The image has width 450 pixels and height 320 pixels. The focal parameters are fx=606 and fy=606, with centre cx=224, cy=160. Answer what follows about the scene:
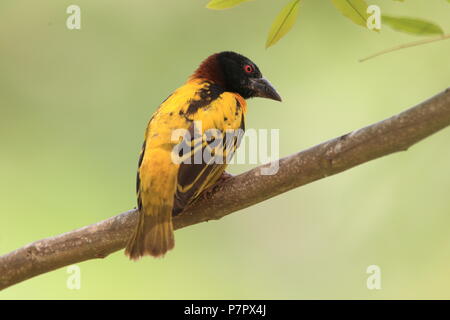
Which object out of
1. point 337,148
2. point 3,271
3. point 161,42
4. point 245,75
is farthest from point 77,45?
point 337,148

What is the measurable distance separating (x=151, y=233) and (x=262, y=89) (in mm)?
2000

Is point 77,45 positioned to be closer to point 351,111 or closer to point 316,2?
point 316,2

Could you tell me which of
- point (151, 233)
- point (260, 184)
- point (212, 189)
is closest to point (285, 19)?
point (260, 184)

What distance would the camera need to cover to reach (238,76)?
5.02m

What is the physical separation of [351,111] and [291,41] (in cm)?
129

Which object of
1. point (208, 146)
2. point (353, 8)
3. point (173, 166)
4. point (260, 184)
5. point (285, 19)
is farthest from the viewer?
point (208, 146)

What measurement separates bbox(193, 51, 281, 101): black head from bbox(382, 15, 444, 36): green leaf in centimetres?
259

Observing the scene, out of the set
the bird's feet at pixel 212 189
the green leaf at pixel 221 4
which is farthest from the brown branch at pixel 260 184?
the green leaf at pixel 221 4

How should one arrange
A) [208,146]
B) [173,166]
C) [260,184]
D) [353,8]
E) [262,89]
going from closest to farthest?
[353,8]
[260,184]
[173,166]
[208,146]
[262,89]

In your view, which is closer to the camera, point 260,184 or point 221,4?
point 221,4

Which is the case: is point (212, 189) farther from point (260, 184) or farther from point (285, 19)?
point (285, 19)

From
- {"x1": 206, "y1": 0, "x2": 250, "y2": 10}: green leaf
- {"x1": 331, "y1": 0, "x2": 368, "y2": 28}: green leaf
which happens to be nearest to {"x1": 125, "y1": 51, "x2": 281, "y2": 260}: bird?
{"x1": 206, "y1": 0, "x2": 250, "y2": 10}: green leaf

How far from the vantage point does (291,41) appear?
705cm

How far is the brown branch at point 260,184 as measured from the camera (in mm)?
2719
